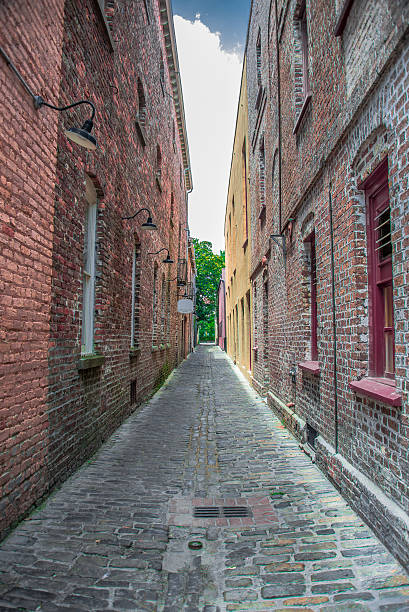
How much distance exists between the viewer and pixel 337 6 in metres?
4.34

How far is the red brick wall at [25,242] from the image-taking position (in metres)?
3.18

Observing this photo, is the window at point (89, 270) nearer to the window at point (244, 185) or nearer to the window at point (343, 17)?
the window at point (343, 17)

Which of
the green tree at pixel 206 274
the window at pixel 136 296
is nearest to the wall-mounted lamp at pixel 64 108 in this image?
the window at pixel 136 296

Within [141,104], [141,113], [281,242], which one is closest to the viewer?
[281,242]

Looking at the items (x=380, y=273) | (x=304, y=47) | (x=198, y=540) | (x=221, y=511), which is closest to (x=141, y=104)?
(x=304, y=47)

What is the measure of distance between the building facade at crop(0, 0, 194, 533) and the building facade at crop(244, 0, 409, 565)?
8.43 feet

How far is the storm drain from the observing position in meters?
3.78

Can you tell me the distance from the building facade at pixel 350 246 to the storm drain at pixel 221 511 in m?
0.98

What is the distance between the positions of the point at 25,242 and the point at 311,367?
370cm

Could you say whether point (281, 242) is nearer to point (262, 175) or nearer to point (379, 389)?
point (262, 175)

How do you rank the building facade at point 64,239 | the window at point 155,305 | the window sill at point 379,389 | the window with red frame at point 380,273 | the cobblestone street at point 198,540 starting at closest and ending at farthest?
→ the cobblestone street at point 198,540 < the window sill at point 379,389 < the building facade at point 64,239 < the window with red frame at point 380,273 < the window at point 155,305

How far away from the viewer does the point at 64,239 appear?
448cm

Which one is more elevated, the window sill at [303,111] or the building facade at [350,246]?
the window sill at [303,111]

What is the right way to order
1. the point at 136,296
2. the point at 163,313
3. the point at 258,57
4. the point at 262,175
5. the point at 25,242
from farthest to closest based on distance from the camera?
the point at 163,313, the point at 258,57, the point at 262,175, the point at 136,296, the point at 25,242
